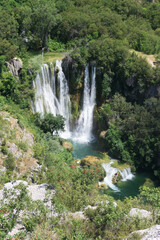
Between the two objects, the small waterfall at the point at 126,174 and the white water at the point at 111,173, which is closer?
the white water at the point at 111,173

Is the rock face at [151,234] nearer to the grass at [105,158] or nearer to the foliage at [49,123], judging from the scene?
the grass at [105,158]

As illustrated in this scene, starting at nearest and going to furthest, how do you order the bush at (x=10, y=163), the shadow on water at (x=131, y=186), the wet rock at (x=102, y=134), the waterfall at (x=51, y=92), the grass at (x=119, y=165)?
the bush at (x=10, y=163) < the shadow on water at (x=131, y=186) < the grass at (x=119, y=165) < the wet rock at (x=102, y=134) < the waterfall at (x=51, y=92)

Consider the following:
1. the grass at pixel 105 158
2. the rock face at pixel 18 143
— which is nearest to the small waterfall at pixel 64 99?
the grass at pixel 105 158

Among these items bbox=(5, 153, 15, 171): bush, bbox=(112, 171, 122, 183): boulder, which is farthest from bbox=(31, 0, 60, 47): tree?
bbox=(5, 153, 15, 171): bush

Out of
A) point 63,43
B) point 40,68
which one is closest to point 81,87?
point 40,68

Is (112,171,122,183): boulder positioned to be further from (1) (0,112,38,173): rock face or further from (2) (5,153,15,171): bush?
(2) (5,153,15,171): bush

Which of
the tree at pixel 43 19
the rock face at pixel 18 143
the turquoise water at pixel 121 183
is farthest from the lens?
the tree at pixel 43 19
